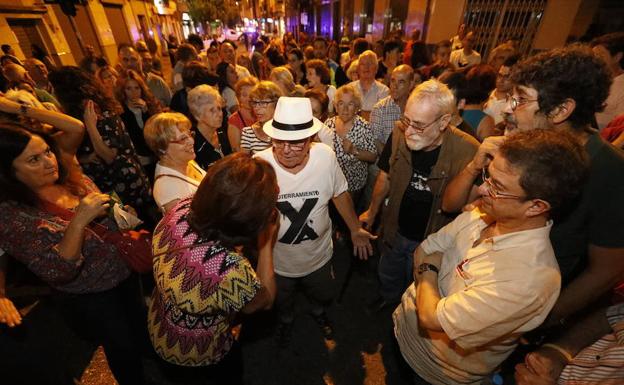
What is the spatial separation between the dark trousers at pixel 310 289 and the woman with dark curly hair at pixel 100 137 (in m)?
2.18

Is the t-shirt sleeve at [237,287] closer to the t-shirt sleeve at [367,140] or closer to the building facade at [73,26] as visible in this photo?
the t-shirt sleeve at [367,140]

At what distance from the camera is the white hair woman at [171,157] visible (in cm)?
215

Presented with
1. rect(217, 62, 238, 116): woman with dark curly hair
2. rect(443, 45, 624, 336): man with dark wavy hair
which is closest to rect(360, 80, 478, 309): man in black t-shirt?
rect(443, 45, 624, 336): man with dark wavy hair

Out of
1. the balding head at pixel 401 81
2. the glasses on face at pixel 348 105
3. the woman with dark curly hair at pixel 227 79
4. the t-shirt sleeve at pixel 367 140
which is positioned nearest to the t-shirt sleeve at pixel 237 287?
the t-shirt sleeve at pixel 367 140

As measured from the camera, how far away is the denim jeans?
2.76 meters

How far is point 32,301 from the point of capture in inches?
130

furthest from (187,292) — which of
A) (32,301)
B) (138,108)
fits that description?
(138,108)

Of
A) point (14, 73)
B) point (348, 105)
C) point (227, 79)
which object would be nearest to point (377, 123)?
point (348, 105)

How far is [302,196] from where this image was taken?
2285 mm

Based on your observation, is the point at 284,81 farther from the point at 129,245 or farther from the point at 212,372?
the point at 212,372

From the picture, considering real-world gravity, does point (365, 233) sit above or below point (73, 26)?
below

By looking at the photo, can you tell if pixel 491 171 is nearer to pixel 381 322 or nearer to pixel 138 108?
pixel 381 322

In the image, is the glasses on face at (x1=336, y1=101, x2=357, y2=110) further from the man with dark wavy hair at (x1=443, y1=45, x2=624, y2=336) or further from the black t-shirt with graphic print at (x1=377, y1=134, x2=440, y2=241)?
the man with dark wavy hair at (x1=443, y1=45, x2=624, y2=336)

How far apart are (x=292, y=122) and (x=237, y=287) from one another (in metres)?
1.37
